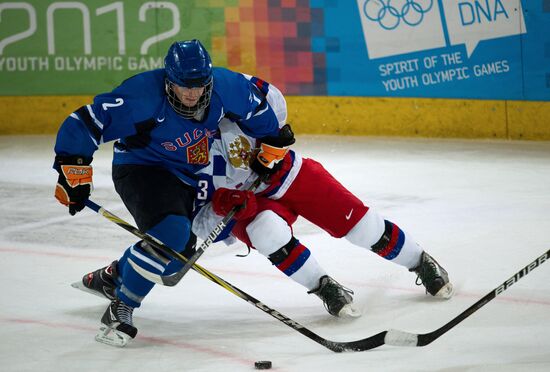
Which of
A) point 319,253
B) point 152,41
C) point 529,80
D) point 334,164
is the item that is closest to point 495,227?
point 319,253

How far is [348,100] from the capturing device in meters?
7.87

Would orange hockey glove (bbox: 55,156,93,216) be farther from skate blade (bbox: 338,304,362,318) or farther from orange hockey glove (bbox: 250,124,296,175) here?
skate blade (bbox: 338,304,362,318)

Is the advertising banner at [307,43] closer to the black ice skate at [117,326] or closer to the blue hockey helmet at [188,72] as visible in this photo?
the blue hockey helmet at [188,72]

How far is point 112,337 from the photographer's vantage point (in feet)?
11.5

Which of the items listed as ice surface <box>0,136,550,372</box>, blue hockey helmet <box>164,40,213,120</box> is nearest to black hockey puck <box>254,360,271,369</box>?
ice surface <box>0,136,550,372</box>

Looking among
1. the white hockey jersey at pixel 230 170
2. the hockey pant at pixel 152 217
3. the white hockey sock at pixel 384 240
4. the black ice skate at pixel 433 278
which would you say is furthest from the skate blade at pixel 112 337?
the black ice skate at pixel 433 278

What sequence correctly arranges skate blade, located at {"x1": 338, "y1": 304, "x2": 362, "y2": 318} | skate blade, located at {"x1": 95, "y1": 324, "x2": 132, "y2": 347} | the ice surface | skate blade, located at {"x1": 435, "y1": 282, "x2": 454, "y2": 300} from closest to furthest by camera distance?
the ice surface → skate blade, located at {"x1": 95, "y1": 324, "x2": 132, "y2": 347} → skate blade, located at {"x1": 338, "y1": 304, "x2": 362, "y2": 318} → skate blade, located at {"x1": 435, "y1": 282, "x2": 454, "y2": 300}

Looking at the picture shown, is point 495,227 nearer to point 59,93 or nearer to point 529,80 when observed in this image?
point 529,80

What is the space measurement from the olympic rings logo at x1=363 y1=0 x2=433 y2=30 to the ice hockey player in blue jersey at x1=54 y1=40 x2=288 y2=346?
392cm

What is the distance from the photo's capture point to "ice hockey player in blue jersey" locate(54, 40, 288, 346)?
3.55 meters

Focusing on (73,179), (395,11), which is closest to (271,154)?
(73,179)

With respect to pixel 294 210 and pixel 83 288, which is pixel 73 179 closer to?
pixel 83 288

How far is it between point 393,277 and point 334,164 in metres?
2.66

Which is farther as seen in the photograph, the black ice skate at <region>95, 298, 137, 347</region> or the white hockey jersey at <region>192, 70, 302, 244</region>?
the white hockey jersey at <region>192, 70, 302, 244</region>
